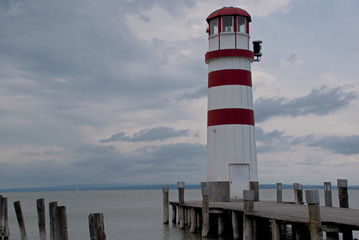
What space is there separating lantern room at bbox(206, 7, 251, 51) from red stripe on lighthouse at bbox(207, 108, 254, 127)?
272cm

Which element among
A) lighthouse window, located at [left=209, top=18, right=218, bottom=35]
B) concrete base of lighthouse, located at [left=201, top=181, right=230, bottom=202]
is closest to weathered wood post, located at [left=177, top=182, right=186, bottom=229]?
concrete base of lighthouse, located at [left=201, top=181, right=230, bottom=202]

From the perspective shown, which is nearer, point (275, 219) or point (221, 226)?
point (275, 219)

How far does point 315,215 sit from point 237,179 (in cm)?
1013

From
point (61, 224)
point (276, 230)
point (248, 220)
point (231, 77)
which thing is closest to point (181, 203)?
point (231, 77)

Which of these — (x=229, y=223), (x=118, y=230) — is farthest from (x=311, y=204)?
(x=118, y=230)

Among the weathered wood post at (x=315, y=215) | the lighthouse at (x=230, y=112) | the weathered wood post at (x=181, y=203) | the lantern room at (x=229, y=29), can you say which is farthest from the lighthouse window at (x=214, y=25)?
the weathered wood post at (x=315, y=215)

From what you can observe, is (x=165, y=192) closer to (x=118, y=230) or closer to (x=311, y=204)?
(x=118, y=230)

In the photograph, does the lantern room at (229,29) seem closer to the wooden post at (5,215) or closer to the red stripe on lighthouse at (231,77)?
the red stripe on lighthouse at (231,77)

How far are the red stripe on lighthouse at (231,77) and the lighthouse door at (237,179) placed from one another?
11.3 ft

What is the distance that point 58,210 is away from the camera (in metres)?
12.4

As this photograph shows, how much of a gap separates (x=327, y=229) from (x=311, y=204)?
91 cm

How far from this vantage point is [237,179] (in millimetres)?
A: 20312

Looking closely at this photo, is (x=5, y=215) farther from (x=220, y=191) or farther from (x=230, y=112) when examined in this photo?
(x=230, y=112)

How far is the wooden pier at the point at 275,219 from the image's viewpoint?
33.7 ft
